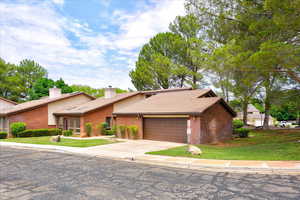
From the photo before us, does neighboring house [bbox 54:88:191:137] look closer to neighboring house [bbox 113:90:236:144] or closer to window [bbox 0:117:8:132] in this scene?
neighboring house [bbox 113:90:236:144]

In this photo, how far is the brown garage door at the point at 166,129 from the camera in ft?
58.0

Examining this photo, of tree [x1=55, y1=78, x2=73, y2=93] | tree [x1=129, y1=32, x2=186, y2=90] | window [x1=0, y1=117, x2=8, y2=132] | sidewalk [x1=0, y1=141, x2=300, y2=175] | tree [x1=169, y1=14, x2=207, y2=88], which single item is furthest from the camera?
tree [x1=55, y1=78, x2=73, y2=93]

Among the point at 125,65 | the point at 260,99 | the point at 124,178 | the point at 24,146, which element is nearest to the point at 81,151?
the point at 24,146

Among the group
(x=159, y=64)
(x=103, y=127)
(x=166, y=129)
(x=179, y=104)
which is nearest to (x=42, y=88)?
(x=159, y=64)

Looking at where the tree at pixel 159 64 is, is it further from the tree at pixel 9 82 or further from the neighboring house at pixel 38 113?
the tree at pixel 9 82

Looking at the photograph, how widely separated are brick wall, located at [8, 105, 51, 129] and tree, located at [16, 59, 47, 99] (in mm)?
31124

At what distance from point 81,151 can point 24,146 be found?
229 inches

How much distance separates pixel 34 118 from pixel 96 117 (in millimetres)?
7251

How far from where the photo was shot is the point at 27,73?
54.4 m

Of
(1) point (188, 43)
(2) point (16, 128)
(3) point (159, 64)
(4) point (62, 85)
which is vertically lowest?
(2) point (16, 128)

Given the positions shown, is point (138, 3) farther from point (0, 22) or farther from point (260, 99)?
point (260, 99)

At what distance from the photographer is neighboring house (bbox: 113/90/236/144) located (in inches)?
656

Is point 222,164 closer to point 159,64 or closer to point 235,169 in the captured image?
point 235,169

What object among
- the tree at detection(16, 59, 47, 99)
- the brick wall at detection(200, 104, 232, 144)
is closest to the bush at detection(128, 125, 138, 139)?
the brick wall at detection(200, 104, 232, 144)
